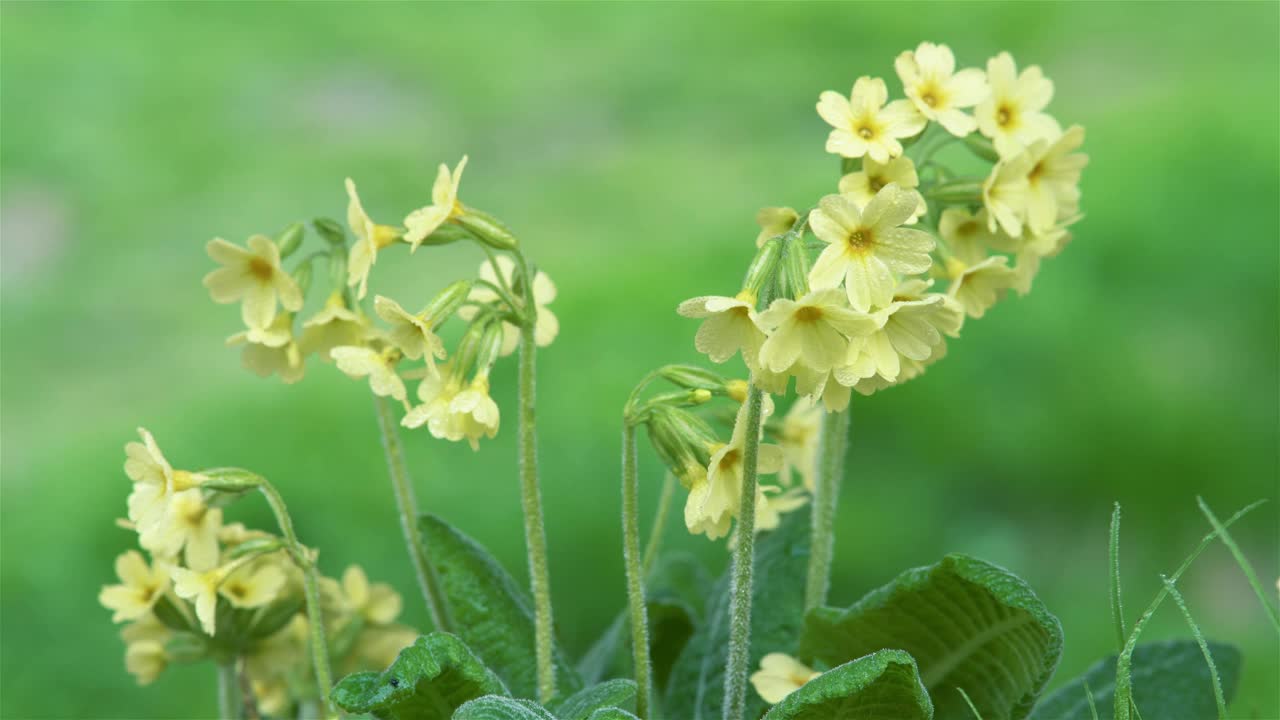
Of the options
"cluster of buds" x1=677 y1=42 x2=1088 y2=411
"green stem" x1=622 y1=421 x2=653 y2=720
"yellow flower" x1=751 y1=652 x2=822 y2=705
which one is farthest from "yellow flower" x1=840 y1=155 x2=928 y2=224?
"yellow flower" x1=751 y1=652 x2=822 y2=705

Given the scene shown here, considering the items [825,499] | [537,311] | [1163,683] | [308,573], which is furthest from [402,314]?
[1163,683]

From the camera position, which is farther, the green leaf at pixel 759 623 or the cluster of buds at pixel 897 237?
the green leaf at pixel 759 623

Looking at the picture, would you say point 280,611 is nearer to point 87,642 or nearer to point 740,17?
point 87,642

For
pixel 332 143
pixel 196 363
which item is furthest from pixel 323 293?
pixel 332 143

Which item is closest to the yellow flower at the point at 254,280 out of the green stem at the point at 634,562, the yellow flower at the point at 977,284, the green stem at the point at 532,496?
the green stem at the point at 532,496

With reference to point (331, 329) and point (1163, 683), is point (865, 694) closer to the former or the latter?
point (1163, 683)

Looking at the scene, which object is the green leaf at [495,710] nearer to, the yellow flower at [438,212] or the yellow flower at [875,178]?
the yellow flower at [438,212]

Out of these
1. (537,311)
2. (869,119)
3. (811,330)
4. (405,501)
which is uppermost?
(869,119)
